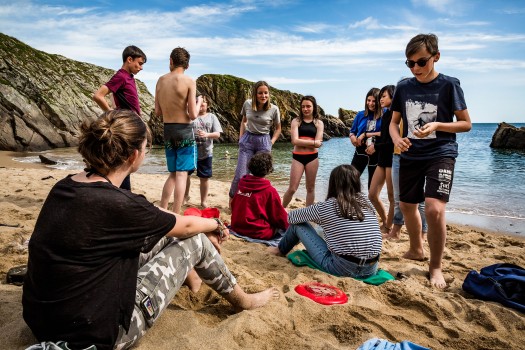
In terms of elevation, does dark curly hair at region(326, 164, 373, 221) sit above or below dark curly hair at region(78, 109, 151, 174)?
below

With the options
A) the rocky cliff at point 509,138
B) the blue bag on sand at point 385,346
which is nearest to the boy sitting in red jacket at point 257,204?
the blue bag on sand at point 385,346

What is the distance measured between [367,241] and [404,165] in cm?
104

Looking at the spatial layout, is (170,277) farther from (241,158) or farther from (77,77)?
(77,77)

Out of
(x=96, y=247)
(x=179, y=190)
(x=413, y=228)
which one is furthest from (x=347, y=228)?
(x=179, y=190)

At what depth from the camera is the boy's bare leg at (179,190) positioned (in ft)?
16.2

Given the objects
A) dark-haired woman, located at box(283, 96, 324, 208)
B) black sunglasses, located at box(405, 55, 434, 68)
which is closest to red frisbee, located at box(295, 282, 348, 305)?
black sunglasses, located at box(405, 55, 434, 68)

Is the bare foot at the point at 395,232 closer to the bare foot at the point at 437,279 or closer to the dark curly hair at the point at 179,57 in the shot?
the bare foot at the point at 437,279

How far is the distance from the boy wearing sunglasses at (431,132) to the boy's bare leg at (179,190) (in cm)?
291

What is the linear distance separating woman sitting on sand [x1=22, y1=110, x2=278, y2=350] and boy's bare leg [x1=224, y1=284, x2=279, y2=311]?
0.64 metres

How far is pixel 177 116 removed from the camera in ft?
16.5

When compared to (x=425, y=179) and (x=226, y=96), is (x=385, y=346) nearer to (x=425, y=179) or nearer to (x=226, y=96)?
(x=425, y=179)

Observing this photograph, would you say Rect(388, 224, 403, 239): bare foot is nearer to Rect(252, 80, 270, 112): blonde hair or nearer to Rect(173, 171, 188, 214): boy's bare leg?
Rect(252, 80, 270, 112): blonde hair

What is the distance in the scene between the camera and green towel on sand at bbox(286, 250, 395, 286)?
3299 mm

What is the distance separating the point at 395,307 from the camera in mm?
2734
